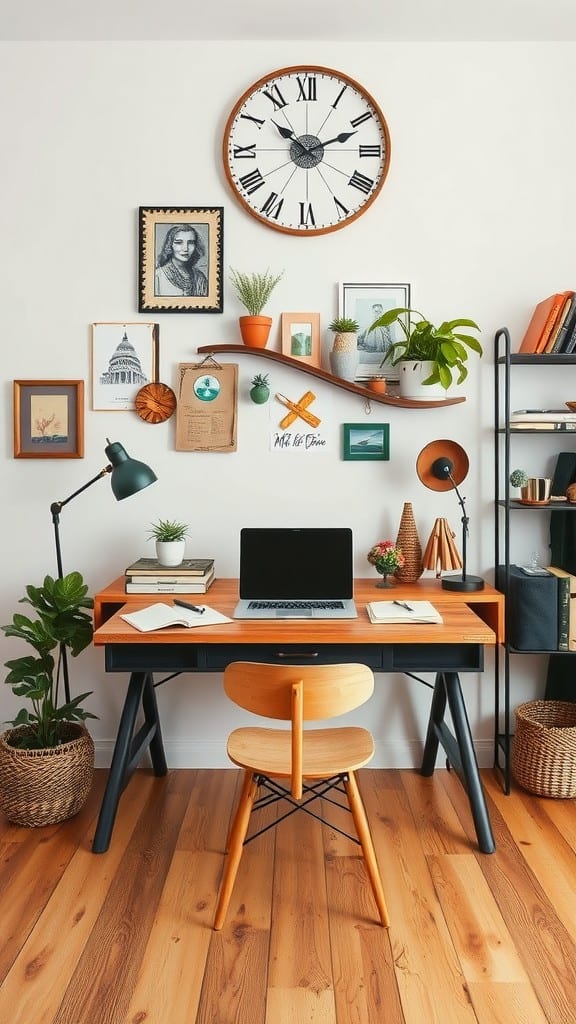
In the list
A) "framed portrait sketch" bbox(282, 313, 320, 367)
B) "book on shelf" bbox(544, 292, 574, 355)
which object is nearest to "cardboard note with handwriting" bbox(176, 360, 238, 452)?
"framed portrait sketch" bbox(282, 313, 320, 367)

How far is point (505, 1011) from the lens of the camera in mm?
1714

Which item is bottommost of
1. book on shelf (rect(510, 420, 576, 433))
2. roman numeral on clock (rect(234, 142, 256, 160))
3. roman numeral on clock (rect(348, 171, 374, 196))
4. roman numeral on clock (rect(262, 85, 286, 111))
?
book on shelf (rect(510, 420, 576, 433))

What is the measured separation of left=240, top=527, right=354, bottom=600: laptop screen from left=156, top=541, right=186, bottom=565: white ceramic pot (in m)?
0.26

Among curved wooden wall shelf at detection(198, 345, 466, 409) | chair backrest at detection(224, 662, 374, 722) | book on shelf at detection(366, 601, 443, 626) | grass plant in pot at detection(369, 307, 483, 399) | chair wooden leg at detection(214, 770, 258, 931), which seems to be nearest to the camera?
chair backrest at detection(224, 662, 374, 722)

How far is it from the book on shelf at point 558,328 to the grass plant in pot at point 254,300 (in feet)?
3.23

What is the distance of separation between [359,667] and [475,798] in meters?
0.77

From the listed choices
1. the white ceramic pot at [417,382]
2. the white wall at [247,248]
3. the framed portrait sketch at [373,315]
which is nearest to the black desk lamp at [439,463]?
the white wall at [247,248]

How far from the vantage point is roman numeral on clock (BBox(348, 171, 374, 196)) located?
288cm

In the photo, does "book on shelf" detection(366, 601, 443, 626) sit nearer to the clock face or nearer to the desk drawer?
the desk drawer

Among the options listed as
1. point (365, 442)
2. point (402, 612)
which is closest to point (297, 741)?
point (402, 612)

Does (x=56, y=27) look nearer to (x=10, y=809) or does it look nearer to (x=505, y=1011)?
(x=10, y=809)

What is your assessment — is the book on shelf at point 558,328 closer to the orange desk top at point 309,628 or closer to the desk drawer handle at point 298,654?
the orange desk top at point 309,628

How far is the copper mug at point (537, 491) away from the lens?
273 centimetres

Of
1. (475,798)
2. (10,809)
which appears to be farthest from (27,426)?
(475,798)
